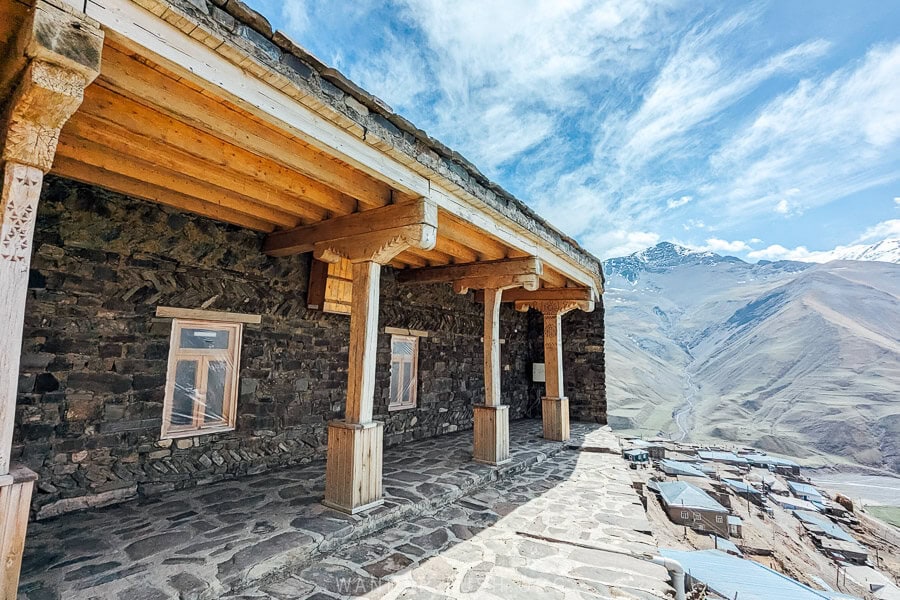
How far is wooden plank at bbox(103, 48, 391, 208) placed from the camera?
2.18 metres

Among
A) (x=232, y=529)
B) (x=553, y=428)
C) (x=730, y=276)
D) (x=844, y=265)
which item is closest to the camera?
(x=232, y=529)

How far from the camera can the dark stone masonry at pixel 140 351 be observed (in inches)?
137

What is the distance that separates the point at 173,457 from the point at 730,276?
157 m

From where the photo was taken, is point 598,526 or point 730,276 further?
point 730,276

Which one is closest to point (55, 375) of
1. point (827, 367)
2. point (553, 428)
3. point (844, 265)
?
point (553, 428)

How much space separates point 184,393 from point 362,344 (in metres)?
2.09

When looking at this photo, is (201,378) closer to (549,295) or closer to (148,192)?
(148,192)

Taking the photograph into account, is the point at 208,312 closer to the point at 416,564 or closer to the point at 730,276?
the point at 416,564

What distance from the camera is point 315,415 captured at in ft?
17.8

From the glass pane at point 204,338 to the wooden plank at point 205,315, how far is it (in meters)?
0.17

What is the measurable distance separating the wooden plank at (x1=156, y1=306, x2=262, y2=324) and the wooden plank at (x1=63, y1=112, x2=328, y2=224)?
4.64 feet

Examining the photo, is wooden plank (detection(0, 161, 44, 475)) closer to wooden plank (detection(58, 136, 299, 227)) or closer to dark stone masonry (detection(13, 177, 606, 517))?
wooden plank (detection(58, 136, 299, 227))

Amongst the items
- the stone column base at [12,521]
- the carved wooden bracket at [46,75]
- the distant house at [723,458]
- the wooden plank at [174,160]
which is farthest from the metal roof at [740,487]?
the carved wooden bracket at [46,75]

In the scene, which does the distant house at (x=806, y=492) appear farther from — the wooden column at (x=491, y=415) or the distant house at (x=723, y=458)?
the wooden column at (x=491, y=415)
